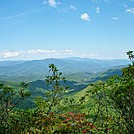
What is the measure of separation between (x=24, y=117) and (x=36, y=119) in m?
0.46

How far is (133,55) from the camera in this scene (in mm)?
8258

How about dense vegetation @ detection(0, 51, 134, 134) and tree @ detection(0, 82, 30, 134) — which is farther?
tree @ detection(0, 82, 30, 134)

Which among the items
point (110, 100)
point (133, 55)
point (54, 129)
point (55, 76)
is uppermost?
point (133, 55)

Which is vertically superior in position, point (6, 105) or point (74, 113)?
point (6, 105)

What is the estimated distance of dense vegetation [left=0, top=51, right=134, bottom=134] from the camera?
5621 millimetres

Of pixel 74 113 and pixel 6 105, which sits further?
pixel 74 113

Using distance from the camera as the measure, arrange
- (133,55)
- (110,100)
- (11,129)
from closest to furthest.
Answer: (110,100) → (11,129) → (133,55)

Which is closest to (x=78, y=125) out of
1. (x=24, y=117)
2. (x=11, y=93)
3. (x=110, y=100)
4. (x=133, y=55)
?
(x=110, y=100)

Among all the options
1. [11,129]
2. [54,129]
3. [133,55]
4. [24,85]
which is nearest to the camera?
[54,129]

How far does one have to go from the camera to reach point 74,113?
7.25m

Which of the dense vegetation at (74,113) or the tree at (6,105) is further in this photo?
the tree at (6,105)

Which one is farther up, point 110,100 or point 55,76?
point 55,76

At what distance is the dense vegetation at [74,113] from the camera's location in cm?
562

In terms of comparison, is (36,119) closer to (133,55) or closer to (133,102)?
(133,102)
